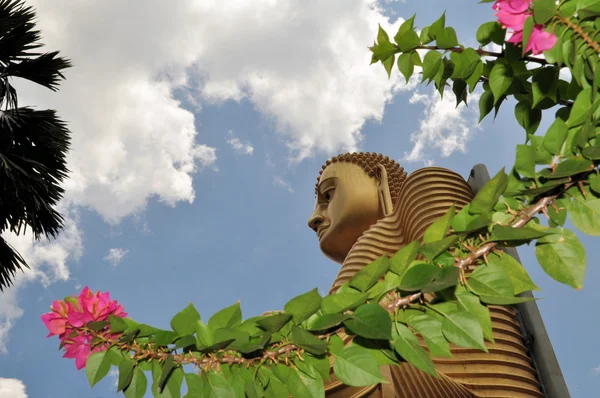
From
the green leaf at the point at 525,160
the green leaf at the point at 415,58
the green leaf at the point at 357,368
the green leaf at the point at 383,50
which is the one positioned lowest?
the green leaf at the point at 357,368

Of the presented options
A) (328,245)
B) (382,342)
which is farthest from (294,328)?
(328,245)

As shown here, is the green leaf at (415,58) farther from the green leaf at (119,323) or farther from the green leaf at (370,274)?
the green leaf at (119,323)

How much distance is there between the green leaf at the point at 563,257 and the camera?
25.4 inches

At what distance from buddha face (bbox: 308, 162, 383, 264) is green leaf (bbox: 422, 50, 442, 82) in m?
2.11

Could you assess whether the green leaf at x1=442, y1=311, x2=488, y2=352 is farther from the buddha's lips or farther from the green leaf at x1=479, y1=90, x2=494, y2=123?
the buddha's lips

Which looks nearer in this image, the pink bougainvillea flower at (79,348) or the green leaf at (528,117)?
the pink bougainvillea flower at (79,348)

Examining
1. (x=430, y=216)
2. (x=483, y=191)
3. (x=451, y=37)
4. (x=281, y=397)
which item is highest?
(x=430, y=216)

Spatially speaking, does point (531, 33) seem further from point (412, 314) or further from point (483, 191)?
point (412, 314)

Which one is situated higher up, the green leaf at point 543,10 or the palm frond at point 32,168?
the palm frond at point 32,168

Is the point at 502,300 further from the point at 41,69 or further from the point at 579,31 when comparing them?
the point at 41,69

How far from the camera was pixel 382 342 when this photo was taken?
0.64 m

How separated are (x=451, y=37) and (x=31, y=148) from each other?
5.14 metres

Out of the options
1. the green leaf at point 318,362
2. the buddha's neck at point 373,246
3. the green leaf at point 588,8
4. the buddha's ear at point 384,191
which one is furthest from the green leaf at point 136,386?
the buddha's ear at point 384,191

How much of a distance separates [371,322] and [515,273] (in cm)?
21
